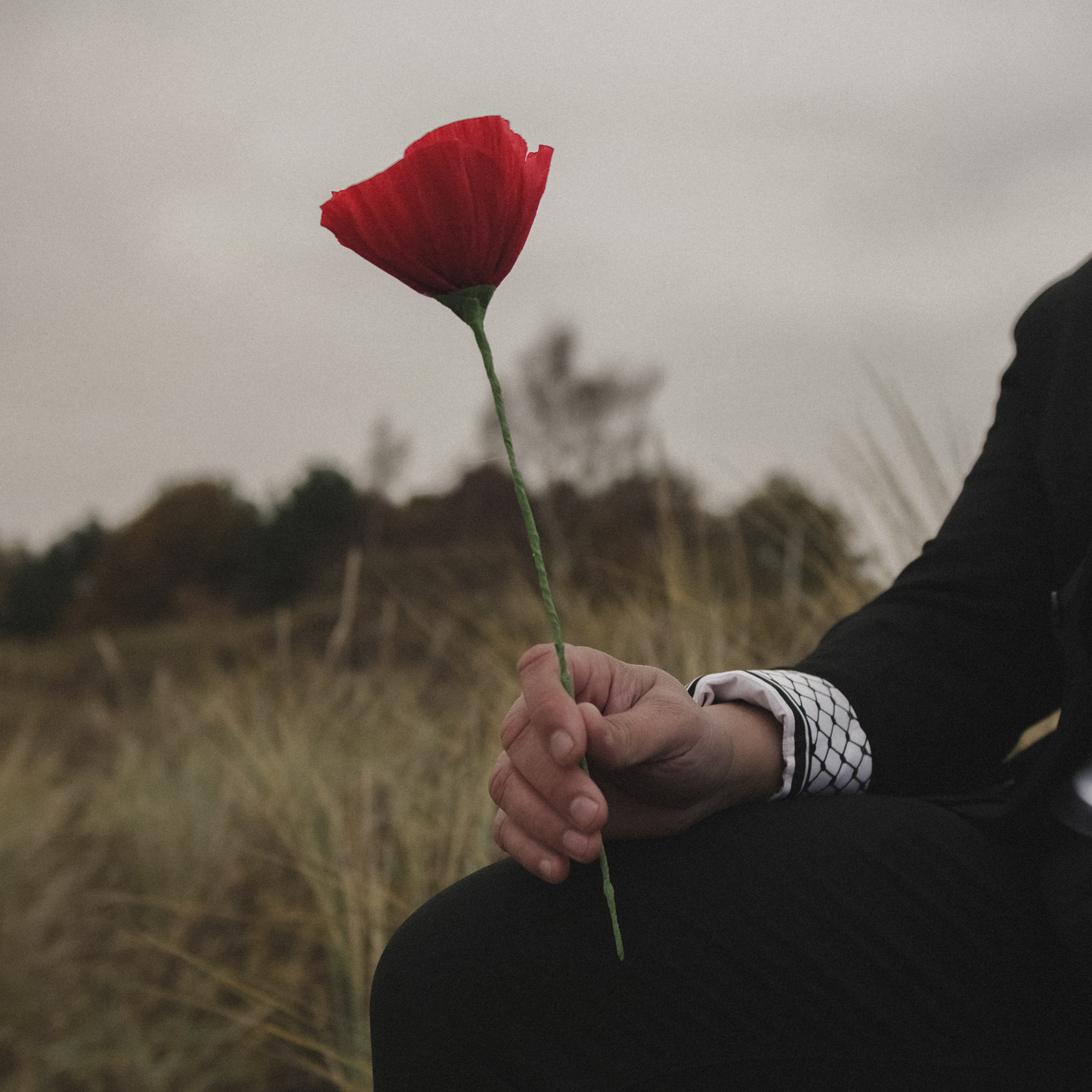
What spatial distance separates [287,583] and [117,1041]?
608 centimetres

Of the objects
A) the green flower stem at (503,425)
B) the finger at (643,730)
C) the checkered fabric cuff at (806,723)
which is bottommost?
the checkered fabric cuff at (806,723)

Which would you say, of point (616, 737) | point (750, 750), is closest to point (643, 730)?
point (616, 737)

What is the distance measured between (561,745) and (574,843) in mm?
55

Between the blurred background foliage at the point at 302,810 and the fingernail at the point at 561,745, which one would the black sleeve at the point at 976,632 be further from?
the blurred background foliage at the point at 302,810

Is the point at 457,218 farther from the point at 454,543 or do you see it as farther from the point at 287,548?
the point at 287,548

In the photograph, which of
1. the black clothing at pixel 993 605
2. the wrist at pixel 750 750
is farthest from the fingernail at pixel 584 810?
the black clothing at pixel 993 605

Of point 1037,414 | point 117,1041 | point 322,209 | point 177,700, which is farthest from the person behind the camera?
point 177,700

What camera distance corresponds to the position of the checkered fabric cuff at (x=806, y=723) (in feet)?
1.96

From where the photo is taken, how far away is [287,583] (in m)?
7.61

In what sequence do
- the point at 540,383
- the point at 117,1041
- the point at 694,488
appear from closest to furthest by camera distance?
the point at 117,1041
the point at 694,488
the point at 540,383

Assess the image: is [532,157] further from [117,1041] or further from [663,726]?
[117,1041]

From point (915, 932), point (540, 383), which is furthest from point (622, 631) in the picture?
point (540, 383)

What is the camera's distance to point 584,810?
43 centimetres

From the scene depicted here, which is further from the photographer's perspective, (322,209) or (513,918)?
(513,918)
